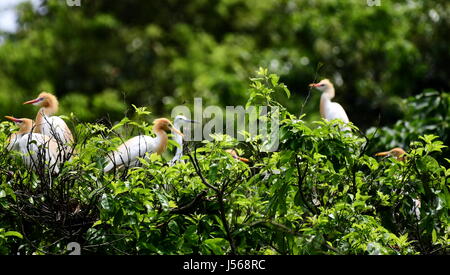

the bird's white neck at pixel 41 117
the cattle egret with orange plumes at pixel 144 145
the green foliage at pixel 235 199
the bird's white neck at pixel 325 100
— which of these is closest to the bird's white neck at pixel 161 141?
the cattle egret with orange plumes at pixel 144 145

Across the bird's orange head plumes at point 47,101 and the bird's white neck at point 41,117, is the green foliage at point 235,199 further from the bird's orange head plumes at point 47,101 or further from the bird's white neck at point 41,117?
the bird's orange head plumes at point 47,101

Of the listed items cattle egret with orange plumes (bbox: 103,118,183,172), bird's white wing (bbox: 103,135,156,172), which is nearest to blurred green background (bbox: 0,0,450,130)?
cattle egret with orange plumes (bbox: 103,118,183,172)

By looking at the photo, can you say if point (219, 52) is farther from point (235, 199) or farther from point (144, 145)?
point (235, 199)

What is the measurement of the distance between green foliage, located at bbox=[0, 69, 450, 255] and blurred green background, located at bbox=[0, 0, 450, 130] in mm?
5766

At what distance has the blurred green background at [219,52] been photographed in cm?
1185

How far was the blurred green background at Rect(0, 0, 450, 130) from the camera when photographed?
38.9 feet

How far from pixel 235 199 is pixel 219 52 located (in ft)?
31.7

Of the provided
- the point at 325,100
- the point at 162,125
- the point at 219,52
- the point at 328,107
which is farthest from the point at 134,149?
the point at 219,52

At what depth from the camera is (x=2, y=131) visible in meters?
4.24

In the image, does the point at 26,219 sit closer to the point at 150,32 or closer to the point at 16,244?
the point at 16,244

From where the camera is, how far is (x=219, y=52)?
13344mm

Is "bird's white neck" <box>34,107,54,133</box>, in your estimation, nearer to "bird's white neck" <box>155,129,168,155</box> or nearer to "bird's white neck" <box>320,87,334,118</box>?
"bird's white neck" <box>155,129,168,155</box>

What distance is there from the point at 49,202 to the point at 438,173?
1.96 meters
